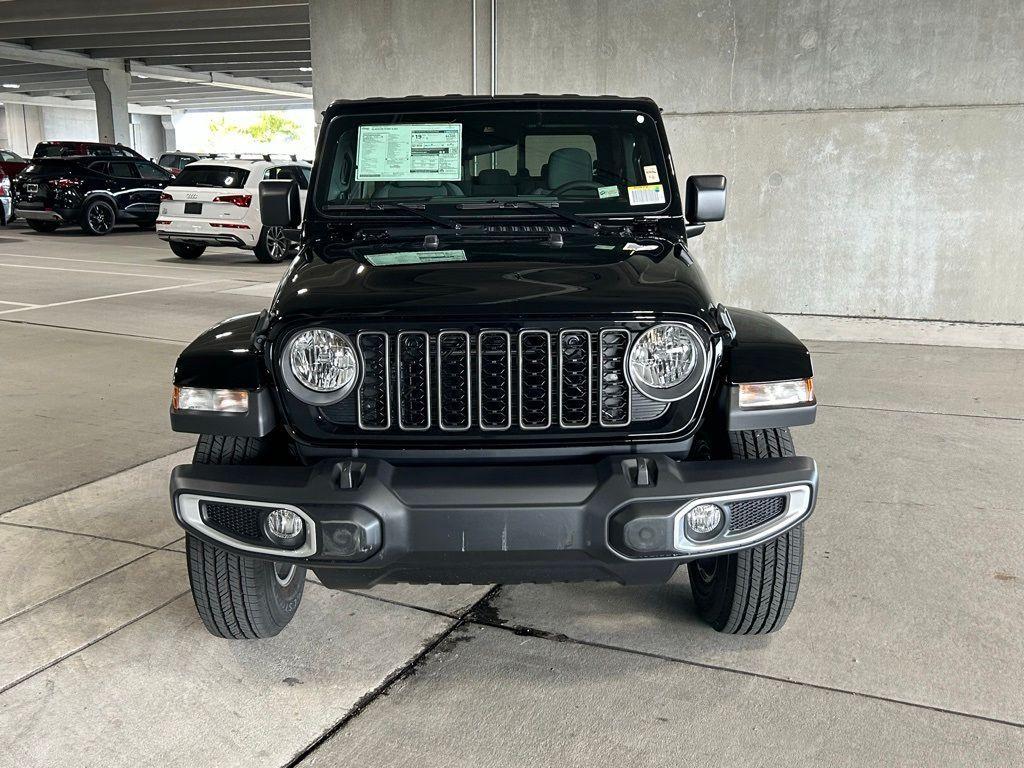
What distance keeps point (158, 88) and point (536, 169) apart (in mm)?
49496

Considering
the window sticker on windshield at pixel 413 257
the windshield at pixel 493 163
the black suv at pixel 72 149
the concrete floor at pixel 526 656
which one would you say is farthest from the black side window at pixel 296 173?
the window sticker on windshield at pixel 413 257

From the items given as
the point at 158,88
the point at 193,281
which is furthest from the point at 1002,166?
the point at 158,88

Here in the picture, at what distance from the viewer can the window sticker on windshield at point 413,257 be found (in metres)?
3.05

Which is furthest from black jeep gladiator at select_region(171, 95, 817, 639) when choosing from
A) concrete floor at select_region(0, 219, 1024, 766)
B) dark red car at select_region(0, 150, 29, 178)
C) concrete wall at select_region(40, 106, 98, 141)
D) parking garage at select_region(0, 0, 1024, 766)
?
concrete wall at select_region(40, 106, 98, 141)

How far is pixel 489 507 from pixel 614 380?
51cm

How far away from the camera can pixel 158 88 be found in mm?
48062

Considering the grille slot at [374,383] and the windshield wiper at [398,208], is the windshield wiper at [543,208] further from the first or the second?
the grille slot at [374,383]

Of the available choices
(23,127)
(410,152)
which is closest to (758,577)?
(410,152)

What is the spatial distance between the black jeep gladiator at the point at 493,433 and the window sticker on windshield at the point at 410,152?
60 centimetres

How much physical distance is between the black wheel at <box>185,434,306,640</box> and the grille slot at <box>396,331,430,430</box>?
51 cm

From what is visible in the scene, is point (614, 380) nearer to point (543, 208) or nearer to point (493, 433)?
point (493, 433)

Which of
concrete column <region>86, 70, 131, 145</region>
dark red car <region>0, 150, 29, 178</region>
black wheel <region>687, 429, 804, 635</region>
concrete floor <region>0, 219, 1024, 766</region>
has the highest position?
concrete column <region>86, 70, 131, 145</region>

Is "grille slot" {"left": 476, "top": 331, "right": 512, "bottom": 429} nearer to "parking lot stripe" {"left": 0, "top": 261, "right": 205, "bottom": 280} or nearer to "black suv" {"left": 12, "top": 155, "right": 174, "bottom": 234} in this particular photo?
"parking lot stripe" {"left": 0, "top": 261, "right": 205, "bottom": 280}

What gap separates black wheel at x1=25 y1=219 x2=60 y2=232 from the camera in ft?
64.0
